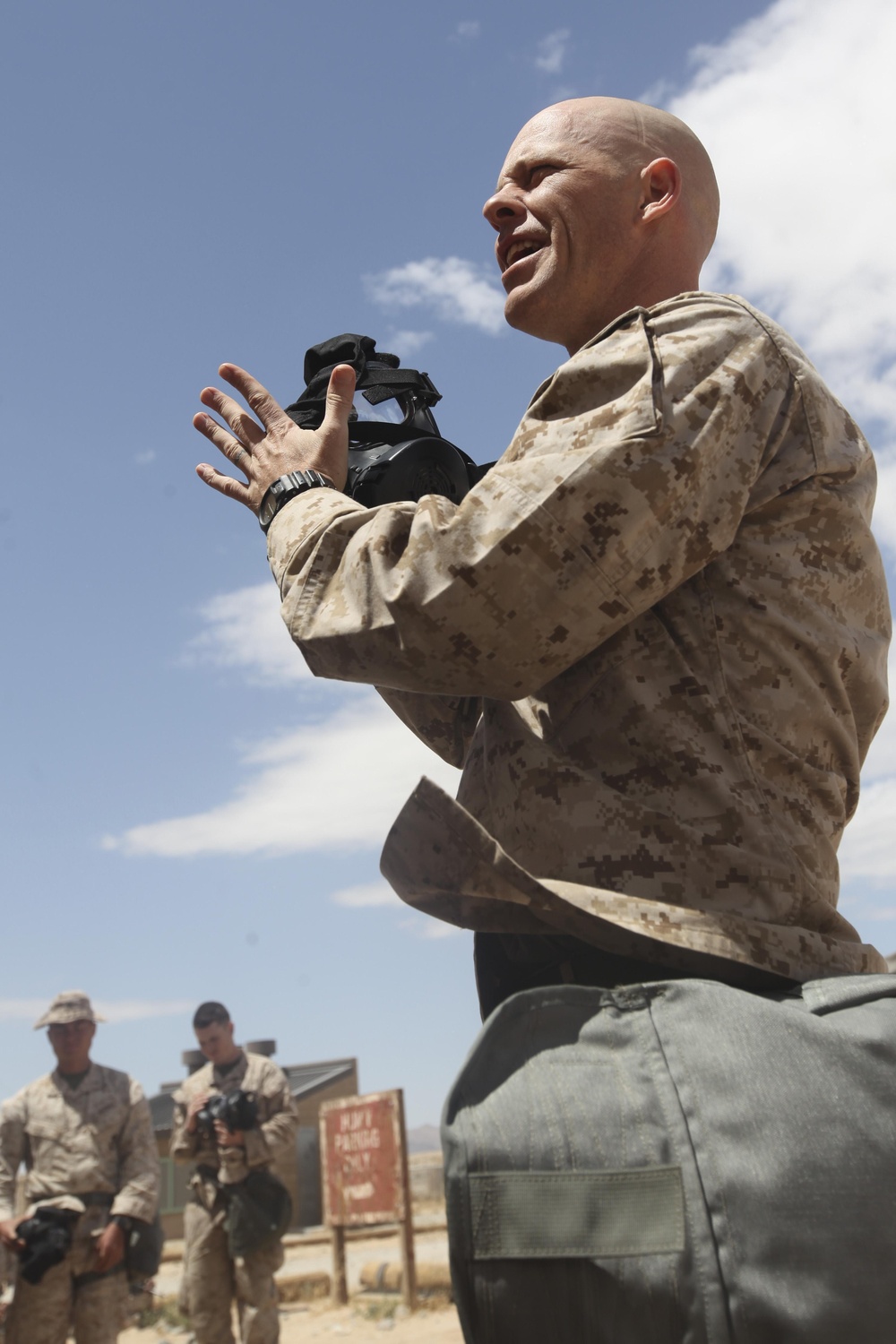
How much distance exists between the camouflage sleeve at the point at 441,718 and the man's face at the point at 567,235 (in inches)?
23.8

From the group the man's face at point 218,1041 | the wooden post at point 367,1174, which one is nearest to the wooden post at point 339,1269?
the wooden post at point 367,1174

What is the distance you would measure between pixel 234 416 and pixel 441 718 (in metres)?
0.58

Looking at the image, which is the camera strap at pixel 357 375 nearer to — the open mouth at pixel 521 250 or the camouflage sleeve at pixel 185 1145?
the open mouth at pixel 521 250

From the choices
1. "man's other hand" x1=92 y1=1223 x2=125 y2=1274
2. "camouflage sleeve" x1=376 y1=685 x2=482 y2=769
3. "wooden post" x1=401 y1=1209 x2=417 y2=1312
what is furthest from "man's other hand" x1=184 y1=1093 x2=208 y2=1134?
"camouflage sleeve" x1=376 y1=685 x2=482 y2=769

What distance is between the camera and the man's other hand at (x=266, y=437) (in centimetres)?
175

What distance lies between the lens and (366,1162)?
11.5 meters

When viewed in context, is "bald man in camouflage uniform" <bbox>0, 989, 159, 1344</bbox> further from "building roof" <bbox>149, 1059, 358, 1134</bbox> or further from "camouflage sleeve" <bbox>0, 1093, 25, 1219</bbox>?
"building roof" <bbox>149, 1059, 358, 1134</bbox>

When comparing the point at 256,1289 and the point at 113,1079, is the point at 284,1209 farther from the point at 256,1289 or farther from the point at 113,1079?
the point at 113,1079

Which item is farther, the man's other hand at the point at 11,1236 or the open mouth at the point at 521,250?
the man's other hand at the point at 11,1236

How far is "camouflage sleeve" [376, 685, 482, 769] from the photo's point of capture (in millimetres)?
1882

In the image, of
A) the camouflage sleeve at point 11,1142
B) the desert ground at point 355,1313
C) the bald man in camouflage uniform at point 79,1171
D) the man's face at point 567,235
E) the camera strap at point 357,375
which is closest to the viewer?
the man's face at point 567,235

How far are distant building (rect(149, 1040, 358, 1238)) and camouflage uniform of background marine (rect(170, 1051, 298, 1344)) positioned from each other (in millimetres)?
11178

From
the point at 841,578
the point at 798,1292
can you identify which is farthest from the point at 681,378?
the point at 798,1292

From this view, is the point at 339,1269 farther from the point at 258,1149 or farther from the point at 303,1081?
the point at 303,1081
